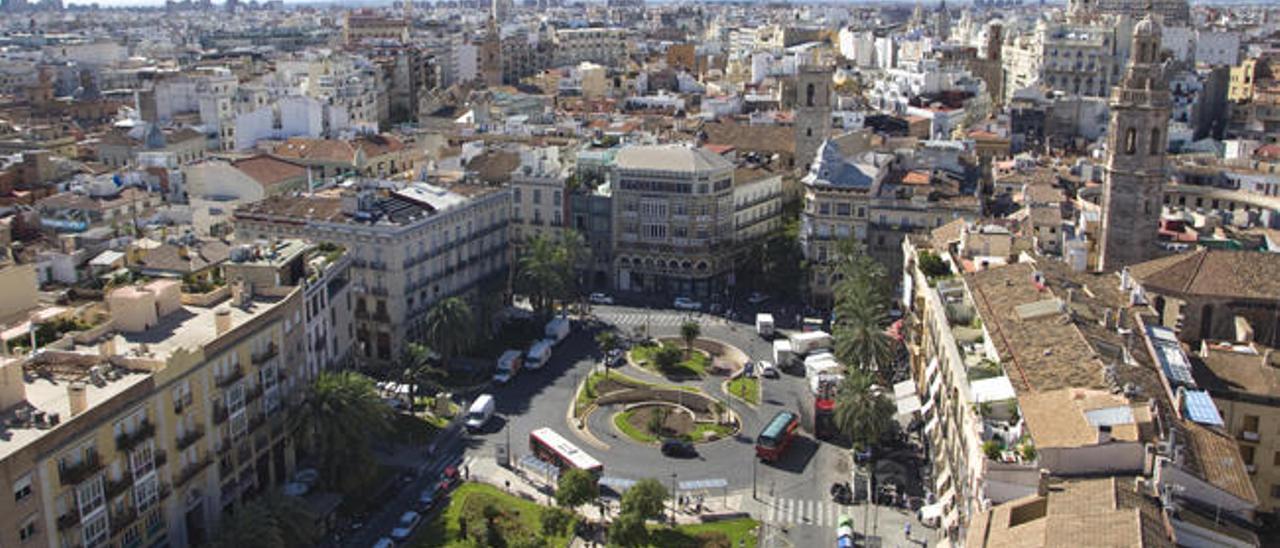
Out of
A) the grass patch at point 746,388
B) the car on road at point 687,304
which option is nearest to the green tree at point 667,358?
the grass patch at point 746,388

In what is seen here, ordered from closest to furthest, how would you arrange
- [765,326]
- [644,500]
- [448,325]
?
[644,500] < [448,325] < [765,326]

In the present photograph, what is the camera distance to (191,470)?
67.9 metres

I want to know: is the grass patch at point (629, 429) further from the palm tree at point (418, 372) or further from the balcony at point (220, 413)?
the balcony at point (220, 413)

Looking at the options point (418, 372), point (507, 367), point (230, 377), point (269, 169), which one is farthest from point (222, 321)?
point (269, 169)

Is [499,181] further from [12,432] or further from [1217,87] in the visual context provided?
[1217,87]

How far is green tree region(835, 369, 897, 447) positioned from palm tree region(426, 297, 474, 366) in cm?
3290

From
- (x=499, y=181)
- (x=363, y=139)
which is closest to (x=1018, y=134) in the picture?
(x=499, y=181)

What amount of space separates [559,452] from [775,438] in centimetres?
1508

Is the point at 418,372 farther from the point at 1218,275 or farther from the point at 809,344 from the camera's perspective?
the point at 1218,275

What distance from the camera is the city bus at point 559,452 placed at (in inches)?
3152

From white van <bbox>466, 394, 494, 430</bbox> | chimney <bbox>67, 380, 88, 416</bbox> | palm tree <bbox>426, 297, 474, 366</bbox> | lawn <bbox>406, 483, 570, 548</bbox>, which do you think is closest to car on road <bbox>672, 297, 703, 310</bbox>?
palm tree <bbox>426, 297, 474, 366</bbox>

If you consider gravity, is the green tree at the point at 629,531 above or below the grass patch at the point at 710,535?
above

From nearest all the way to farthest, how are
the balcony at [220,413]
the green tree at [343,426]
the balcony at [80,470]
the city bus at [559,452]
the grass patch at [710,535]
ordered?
1. the balcony at [80,470]
2. the balcony at [220,413]
3. the grass patch at [710,535]
4. the green tree at [343,426]
5. the city bus at [559,452]

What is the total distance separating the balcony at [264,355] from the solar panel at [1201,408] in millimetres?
53311
